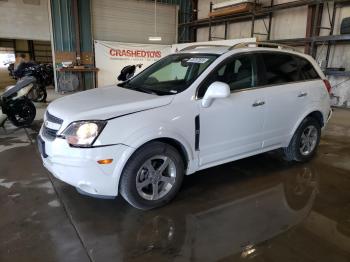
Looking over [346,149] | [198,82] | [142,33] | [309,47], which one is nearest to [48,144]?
[198,82]

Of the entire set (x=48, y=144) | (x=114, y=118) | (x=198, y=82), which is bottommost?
(x=48, y=144)

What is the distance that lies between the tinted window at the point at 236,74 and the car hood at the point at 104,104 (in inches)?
21.0

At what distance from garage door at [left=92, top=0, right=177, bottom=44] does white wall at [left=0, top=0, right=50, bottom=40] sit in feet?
6.38

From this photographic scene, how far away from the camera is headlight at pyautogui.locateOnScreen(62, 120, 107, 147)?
2.21m

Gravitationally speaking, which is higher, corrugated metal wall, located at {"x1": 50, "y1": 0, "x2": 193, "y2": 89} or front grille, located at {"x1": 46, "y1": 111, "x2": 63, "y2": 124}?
corrugated metal wall, located at {"x1": 50, "y1": 0, "x2": 193, "y2": 89}

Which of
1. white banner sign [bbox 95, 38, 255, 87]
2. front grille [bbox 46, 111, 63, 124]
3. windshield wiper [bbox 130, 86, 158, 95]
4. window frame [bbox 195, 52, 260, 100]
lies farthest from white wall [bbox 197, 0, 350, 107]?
front grille [bbox 46, 111, 63, 124]

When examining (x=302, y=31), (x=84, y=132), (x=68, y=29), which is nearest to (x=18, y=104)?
(x=84, y=132)

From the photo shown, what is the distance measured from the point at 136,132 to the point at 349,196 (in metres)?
2.30

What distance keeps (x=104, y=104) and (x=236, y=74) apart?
1.40 meters

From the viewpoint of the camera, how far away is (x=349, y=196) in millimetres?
2938

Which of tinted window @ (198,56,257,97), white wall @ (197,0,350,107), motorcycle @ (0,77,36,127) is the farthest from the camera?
white wall @ (197,0,350,107)

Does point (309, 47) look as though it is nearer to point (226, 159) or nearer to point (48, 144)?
point (226, 159)

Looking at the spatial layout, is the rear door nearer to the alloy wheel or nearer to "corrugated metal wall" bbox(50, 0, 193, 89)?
the alloy wheel

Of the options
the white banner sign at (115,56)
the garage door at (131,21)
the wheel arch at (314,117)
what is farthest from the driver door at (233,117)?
the garage door at (131,21)
